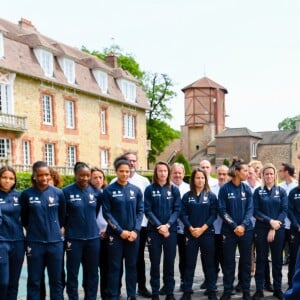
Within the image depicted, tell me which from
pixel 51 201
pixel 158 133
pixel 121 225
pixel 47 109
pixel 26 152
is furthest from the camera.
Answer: pixel 158 133

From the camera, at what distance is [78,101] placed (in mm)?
32156

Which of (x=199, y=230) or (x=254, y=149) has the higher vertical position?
(x=199, y=230)

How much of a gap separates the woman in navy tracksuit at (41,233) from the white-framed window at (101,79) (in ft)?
95.8

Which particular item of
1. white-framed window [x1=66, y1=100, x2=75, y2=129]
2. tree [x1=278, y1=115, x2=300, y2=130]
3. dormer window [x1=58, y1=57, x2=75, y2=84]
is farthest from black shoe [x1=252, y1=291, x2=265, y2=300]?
tree [x1=278, y1=115, x2=300, y2=130]

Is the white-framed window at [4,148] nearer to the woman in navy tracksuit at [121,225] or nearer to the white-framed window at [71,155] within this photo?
the white-framed window at [71,155]

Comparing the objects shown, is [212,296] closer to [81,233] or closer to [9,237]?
[81,233]

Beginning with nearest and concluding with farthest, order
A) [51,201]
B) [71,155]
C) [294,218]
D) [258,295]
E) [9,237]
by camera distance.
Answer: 1. [9,237]
2. [51,201]
3. [258,295]
4. [294,218]
5. [71,155]

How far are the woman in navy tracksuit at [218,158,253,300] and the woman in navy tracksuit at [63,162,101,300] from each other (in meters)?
2.03

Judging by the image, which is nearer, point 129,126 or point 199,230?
point 199,230

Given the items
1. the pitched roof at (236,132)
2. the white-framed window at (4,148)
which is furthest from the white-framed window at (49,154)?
the pitched roof at (236,132)

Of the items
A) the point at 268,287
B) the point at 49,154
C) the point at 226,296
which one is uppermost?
the point at 49,154

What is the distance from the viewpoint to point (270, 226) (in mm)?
6824

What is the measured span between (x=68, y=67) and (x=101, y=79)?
404cm

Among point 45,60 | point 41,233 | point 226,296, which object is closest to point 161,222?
point 226,296
